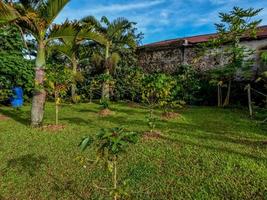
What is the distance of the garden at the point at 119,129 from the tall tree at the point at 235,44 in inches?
1.9

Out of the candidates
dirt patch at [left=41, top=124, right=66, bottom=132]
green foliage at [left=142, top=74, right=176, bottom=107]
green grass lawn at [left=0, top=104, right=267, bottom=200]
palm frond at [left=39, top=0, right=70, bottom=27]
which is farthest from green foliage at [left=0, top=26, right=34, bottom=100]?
green foliage at [left=142, top=74, right=176, bottom=107]


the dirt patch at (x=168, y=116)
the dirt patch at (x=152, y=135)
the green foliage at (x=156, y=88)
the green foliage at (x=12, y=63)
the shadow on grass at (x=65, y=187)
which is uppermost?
the green foliage at (x=12, y=63)

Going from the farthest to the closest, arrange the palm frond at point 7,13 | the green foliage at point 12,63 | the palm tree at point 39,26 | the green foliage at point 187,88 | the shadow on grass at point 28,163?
the green foliage at point 187,88
the green foliage at point 12,63
the palm tree at point 39,26
the palm frond at point 7,13
the shadow on grass at point 28,163

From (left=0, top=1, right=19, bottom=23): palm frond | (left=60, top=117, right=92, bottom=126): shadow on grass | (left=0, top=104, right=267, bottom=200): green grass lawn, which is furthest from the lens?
(left=60, top=117, right=92, bottom=126): shadow on grass

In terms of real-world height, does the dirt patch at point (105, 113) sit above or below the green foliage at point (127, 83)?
below

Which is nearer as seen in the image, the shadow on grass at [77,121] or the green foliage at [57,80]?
the green foliage at [57,80]

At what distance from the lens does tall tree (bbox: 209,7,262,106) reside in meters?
15.5

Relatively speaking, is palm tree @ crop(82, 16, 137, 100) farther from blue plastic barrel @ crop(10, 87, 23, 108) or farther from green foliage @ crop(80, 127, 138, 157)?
green foliage @ crop(80, 127, 138, 157)

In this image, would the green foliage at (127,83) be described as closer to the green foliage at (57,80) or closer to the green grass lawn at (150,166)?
the green foliage at (57,80)

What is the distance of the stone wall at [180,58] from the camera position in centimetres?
1669

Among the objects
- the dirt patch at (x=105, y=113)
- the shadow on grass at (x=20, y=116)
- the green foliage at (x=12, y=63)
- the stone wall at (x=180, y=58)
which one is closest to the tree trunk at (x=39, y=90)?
the shadow on grass at (x=20, y=116)

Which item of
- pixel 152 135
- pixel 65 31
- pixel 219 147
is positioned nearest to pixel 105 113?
pixel 65 31

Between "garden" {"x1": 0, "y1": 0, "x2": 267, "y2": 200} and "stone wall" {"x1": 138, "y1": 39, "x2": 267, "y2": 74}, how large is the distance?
34 centimetres

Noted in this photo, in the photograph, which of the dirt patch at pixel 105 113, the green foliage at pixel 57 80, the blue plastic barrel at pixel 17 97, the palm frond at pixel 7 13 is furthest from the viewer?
the blue plastic barrel at pixel 17 97
